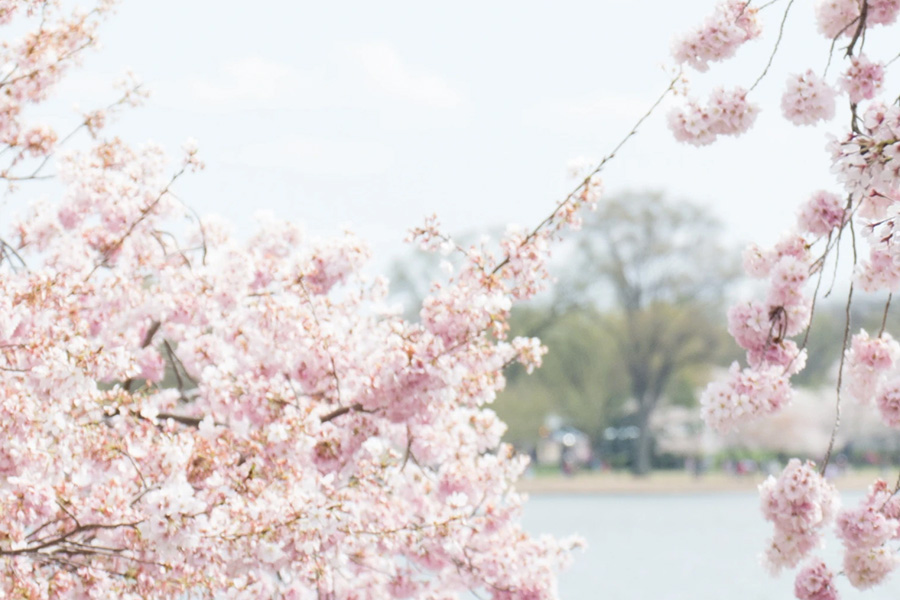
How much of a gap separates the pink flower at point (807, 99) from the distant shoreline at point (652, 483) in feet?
113


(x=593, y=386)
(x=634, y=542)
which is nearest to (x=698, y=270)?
(x=593, y=386)

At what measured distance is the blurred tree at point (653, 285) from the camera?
41.2 meters

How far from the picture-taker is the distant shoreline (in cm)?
3934

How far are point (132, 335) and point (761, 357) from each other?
8.39 feet

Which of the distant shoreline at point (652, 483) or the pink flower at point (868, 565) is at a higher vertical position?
the distant shoreline at point (652, 483)

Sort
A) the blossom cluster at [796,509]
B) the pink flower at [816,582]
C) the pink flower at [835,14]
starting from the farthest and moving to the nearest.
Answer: the pink flower at [835,14] < the pink flower at [816,582] < the blossom cluster at [796,509]

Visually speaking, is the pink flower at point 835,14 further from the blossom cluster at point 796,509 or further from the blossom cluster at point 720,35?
the blossom cluster at point 796,509

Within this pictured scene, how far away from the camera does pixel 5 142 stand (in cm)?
518

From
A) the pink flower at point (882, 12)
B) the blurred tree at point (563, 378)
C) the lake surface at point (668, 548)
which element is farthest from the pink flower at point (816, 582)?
the blurred tree at point (563, 378)

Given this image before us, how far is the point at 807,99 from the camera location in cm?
390

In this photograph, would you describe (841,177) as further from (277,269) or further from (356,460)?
(277,269)

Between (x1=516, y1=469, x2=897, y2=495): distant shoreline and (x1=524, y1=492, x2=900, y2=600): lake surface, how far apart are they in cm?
31

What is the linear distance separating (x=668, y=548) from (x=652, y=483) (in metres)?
16.9

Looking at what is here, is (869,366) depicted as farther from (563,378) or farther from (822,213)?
(563,378)
